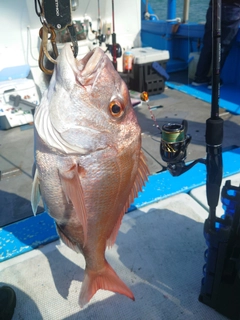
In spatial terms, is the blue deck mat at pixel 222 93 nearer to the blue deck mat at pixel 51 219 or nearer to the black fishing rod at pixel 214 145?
the blue deck mat at pixel 51 219

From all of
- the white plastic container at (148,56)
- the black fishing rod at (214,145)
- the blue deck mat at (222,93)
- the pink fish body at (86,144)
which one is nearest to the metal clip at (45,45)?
the pink fish body at (86,144)

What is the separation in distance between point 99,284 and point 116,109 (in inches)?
31.0

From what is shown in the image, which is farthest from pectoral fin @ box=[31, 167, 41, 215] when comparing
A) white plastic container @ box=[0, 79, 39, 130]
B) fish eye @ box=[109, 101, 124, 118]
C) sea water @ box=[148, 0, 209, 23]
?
sea water @ box=[148, 0, 209, 23]

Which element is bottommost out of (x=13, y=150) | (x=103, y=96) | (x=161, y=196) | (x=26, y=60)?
(x=13, y=150)

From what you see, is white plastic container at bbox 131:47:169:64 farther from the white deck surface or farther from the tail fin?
the tail fin

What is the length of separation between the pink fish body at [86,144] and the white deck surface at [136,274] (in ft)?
2.09

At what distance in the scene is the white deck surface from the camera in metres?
1.49

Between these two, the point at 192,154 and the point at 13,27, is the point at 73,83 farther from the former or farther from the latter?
the point at 13,27

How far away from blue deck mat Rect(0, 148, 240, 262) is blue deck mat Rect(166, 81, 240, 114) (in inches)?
69.4

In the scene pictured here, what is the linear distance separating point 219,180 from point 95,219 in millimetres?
604

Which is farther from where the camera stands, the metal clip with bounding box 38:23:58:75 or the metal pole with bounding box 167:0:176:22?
the metal pole with bounding box 167:0:176:22

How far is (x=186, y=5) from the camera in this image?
285 inches

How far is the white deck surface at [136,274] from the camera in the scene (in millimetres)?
1487

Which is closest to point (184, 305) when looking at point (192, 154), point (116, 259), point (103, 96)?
point (116, 259)
